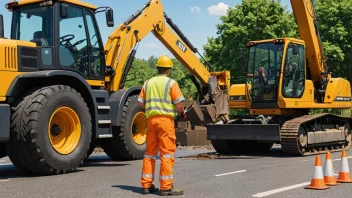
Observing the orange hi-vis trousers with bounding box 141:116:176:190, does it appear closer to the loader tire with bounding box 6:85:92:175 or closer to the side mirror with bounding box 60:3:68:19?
the loader tire with bounding box 6:85:92:175

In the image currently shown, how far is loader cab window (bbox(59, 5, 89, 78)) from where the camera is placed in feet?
31.6

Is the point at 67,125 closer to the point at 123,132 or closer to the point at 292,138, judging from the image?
the point at 123,132

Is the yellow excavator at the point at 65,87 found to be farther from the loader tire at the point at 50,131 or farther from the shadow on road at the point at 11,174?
the shadow on road at the point at 11,174

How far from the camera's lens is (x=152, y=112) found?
A: 6746mm

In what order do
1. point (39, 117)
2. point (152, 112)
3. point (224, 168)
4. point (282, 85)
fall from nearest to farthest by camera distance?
point (152, 112)
point (39, 117)
point (224, 168)
point (282, 85)

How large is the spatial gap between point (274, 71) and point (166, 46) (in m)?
3.06

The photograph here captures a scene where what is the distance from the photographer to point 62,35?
31.6 ft

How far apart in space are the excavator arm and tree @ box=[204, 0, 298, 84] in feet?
61.5

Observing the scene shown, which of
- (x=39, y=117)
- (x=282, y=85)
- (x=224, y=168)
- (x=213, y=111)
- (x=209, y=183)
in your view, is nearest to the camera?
(x=209, y=183)

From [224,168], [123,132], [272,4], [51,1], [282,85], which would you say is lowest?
[224,168]

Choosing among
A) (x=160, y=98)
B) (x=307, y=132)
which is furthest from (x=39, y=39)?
(x=307, y=132)

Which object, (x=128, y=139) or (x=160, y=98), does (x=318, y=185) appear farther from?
(x=128, y=139)

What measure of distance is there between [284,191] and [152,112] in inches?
83.2

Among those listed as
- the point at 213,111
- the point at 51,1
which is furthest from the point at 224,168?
the point at 213,111
